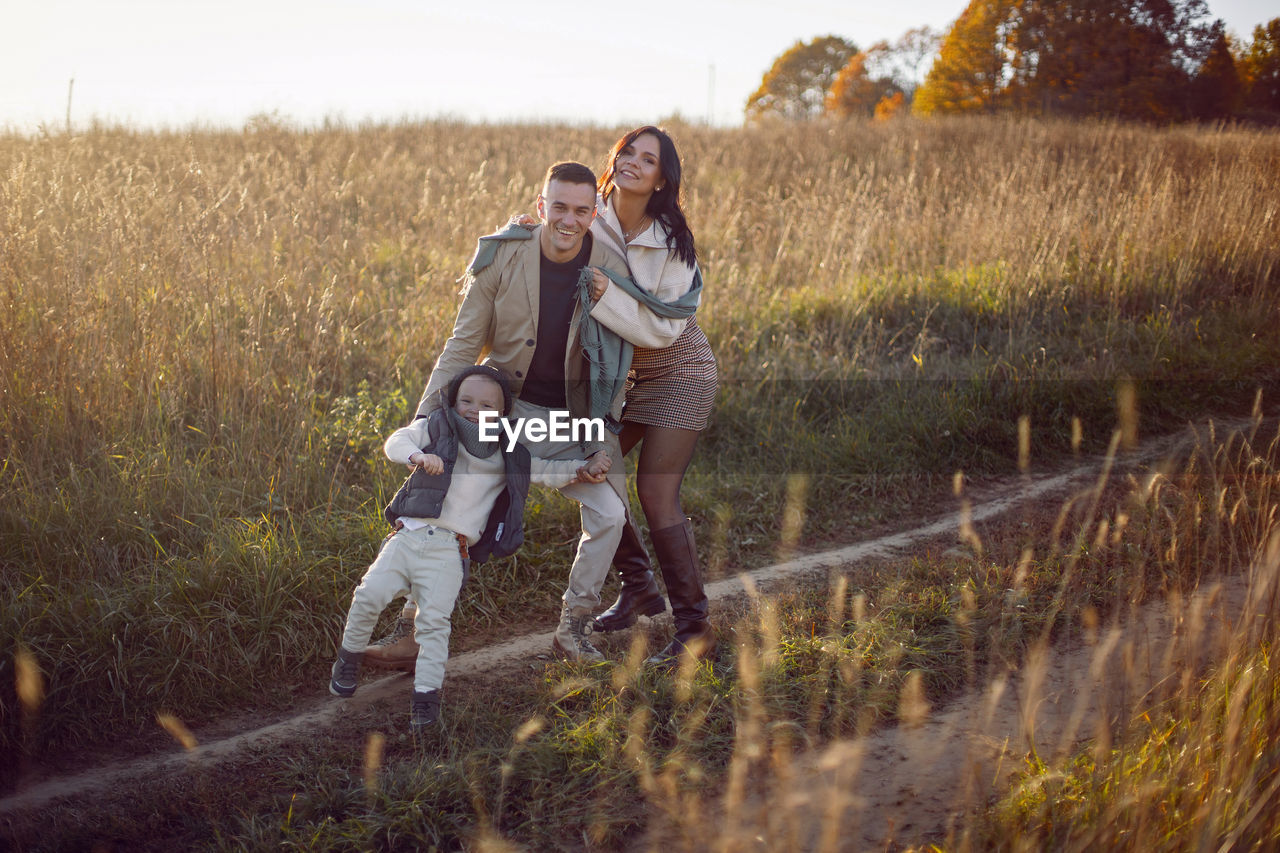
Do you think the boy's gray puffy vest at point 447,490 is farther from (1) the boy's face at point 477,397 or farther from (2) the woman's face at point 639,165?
(2) the woman's face at point 639,165

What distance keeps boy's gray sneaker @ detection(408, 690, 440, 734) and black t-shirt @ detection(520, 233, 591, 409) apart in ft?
3.74

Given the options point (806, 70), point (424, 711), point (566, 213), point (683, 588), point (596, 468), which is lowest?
point (424, 711)

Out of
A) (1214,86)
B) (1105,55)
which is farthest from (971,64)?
(1214,86)

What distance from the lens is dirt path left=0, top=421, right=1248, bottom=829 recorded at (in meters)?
2.48

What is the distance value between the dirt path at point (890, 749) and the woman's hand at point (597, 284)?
1574 mm

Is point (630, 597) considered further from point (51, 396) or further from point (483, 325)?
point (51, 396)

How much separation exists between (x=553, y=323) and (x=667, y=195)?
0.70m

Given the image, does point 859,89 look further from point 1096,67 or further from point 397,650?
point 397,650

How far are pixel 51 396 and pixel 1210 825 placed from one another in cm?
490

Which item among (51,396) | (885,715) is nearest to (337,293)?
(51,396)

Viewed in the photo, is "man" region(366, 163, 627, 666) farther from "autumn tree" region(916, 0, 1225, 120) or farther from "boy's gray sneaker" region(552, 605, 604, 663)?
"autumn tree" region(916, 0, 1225, 120)

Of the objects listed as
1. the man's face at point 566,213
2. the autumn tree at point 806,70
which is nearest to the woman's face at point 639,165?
the man's face at point 566,213

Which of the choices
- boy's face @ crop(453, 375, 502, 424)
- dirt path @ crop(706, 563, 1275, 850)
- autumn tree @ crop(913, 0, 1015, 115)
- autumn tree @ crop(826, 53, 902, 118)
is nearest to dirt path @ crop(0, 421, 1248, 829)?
dirt path @ crop(706, 563, 1275, 850)

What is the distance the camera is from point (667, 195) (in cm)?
345
